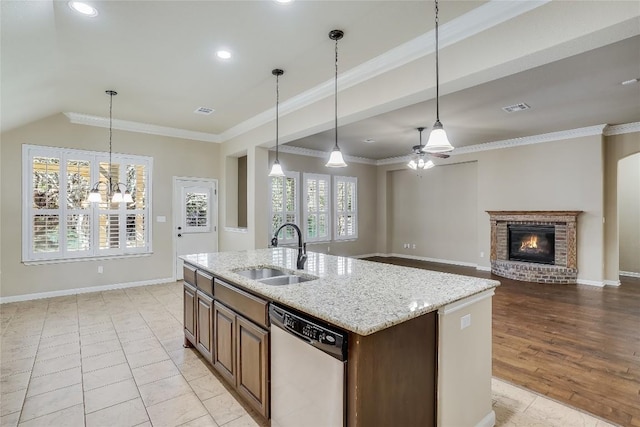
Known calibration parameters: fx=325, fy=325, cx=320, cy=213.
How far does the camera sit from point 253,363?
2102mm

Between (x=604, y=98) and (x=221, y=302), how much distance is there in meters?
5.43

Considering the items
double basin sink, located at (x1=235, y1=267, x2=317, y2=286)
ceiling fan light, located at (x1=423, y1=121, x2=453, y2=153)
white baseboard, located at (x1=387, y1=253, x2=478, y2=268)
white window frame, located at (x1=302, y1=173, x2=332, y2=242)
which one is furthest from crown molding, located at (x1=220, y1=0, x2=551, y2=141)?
white baseboard, located at (x1=387, y1=253, x2=478, y2=268)

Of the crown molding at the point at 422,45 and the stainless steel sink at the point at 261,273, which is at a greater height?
the crown molding at the point at 422,45

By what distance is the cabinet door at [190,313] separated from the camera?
307 centimetres

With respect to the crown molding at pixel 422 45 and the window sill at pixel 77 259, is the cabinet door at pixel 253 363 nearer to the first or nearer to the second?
the crown molding at pixel 422 45

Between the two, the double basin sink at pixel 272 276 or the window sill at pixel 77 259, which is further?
the window sill at pixel 77 259

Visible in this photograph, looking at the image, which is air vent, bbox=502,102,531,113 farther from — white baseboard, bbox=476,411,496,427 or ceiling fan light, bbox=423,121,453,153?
white baseboard, bbox=476,411,496,427

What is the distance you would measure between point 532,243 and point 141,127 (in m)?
7.92

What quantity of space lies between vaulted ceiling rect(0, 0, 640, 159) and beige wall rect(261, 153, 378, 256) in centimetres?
314

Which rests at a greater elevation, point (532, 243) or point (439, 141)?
point (439, 141)

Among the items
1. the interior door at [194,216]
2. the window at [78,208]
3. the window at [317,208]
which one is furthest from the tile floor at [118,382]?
the window at [317,208]

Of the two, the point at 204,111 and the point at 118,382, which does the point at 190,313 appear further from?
the point at 204,111

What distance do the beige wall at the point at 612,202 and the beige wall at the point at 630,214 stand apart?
1.52m

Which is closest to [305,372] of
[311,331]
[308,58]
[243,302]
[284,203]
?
[311,331]
